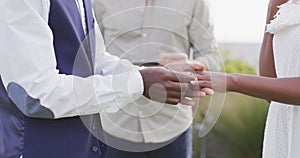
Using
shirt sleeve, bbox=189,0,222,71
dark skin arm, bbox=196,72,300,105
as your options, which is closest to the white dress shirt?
shirt sleeve, bbox=189,0,222,71

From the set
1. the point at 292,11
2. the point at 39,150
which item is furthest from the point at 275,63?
the point at 39,150

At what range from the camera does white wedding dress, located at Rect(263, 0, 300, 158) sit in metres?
2.17

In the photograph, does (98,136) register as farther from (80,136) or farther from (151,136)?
(151,136)

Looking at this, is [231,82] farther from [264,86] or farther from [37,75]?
[37,75]

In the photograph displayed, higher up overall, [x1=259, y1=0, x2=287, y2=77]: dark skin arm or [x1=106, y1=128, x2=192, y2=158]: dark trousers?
[x1=259, y1=0, x2=287, y2=77]: dark skin arm

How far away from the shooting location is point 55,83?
180 cm

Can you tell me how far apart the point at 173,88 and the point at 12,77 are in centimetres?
56

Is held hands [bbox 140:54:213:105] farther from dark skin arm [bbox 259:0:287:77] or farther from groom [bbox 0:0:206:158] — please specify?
dark skin arm [bbox 259:0:287:77]

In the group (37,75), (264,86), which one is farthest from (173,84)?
(37,75)

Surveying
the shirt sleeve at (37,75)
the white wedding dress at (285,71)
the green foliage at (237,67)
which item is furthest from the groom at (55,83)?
the green foliage at (237,67)

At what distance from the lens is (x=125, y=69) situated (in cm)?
222

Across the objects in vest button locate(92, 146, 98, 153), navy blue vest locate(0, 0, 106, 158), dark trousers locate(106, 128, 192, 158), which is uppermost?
navy blue vest locate(0, 0, 106, 158)

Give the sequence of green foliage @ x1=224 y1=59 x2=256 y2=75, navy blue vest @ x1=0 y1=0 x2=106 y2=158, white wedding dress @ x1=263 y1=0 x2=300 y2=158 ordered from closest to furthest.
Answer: navy blue vest @ x1=0 y1=0 x2=106 y2=158 → white wedding dress @ x1=263 y1=0 x2=300 y2=158 → green foliage @ x1=224 y1=59 x2=256 y2=75

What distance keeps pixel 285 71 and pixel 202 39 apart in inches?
41.4
